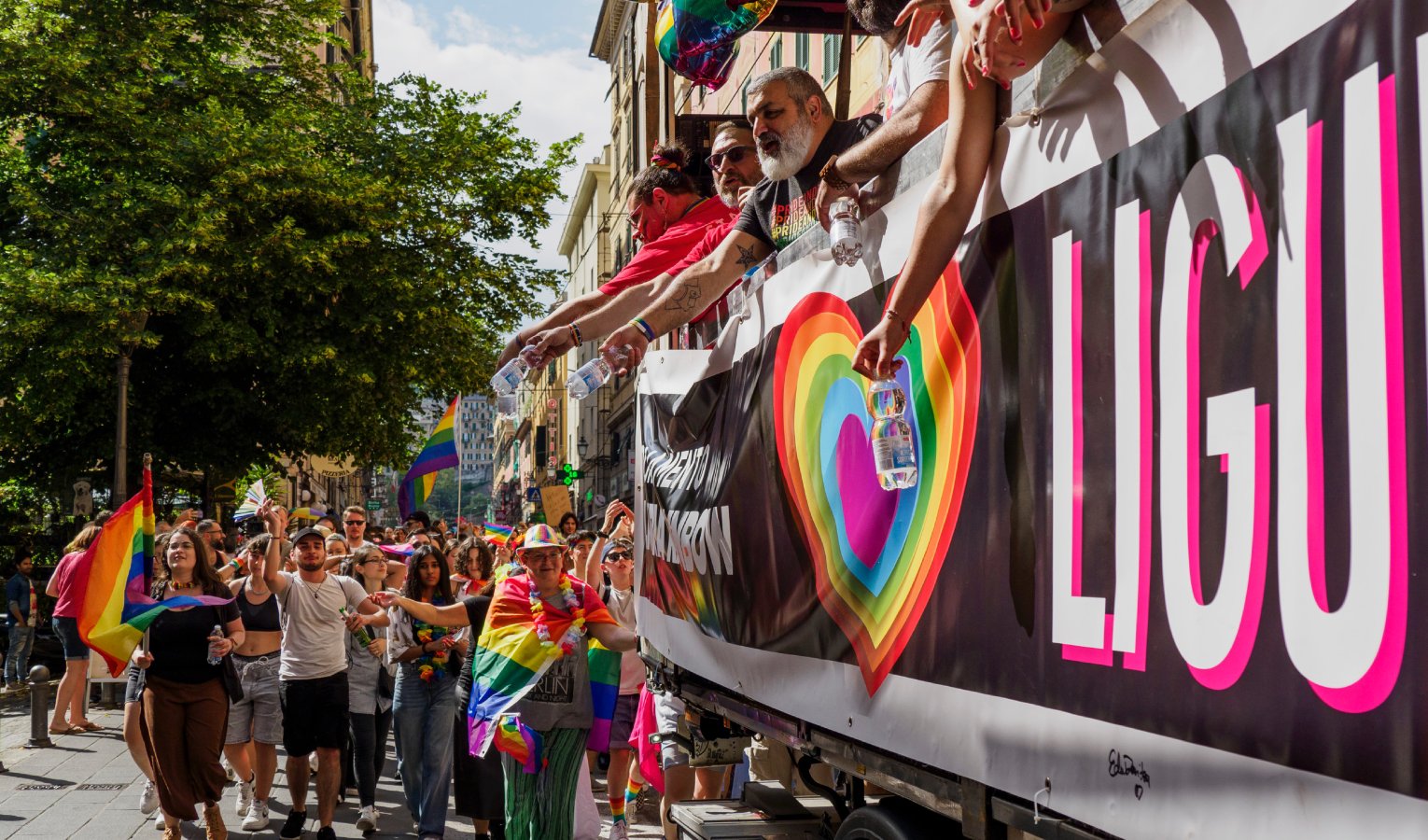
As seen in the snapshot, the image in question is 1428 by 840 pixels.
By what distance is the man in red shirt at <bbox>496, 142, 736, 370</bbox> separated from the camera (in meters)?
6.11

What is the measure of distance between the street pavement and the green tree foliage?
897 cm

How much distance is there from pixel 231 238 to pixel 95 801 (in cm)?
Answer: 1361

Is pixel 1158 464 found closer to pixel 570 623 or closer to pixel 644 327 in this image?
pixel 644 327

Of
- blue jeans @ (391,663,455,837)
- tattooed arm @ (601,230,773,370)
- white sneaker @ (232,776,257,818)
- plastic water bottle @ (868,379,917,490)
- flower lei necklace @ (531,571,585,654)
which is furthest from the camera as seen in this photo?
white sneaker @ (232,776,257,818)

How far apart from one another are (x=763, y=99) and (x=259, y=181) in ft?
63.2

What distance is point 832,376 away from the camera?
12.2 feet

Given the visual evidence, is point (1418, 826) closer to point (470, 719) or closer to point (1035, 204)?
point (1035, 204)

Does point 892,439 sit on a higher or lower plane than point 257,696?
higher

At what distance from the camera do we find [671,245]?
21.0 feet

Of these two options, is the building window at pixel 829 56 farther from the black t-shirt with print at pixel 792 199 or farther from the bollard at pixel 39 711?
the black t-shirt with print at pixel 792 199

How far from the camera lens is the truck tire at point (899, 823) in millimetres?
3312

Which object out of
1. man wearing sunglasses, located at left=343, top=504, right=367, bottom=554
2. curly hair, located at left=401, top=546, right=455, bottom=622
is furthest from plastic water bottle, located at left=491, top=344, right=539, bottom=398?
man wearing sunglasses, located at left=343, top=504, right=367, bottom=554

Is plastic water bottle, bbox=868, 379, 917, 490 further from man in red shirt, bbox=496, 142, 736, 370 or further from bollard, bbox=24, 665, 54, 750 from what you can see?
bollard, bbox=24, 665, 54, 750

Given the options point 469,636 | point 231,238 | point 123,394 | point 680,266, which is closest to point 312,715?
point 469,636
